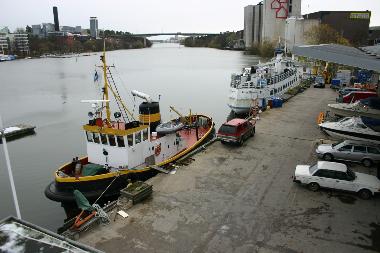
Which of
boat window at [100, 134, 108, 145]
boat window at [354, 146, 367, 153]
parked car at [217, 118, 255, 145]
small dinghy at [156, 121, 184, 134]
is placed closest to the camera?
boat window at [100, 134, 108, 145]

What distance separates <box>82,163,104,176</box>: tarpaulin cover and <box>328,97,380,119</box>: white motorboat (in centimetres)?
2354

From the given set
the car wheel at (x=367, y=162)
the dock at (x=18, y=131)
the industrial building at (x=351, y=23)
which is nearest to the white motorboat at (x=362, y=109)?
the car wheel at (x=367, y=162)

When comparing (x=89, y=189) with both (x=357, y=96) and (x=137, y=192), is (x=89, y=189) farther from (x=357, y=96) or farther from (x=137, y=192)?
(x=357, y=96)

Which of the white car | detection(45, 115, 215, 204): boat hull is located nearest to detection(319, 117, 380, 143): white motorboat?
the white car

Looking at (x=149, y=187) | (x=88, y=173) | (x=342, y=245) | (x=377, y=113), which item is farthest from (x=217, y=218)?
(x=377, y=113)

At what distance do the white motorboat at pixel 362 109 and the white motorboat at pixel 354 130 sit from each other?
17.8ft

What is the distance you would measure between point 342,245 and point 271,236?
278 centimetres

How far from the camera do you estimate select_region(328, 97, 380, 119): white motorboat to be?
30714 mm

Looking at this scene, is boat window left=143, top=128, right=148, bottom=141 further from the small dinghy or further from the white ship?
the white ship

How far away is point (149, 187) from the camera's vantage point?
17.6 meters

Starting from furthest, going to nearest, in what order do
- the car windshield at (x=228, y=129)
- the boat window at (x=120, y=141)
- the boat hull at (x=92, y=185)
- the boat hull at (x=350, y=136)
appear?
the car windshield at (x=228, y=129) → the boat hull at (x=350, y=136) → the boat window at (x=120, y=141) → the boat hull at (x=92, y=185)

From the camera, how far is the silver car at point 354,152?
21.6m

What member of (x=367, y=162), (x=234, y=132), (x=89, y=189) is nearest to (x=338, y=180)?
(x=367, y=162)

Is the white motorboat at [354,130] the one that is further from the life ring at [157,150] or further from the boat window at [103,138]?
the boat window at [103,138]
